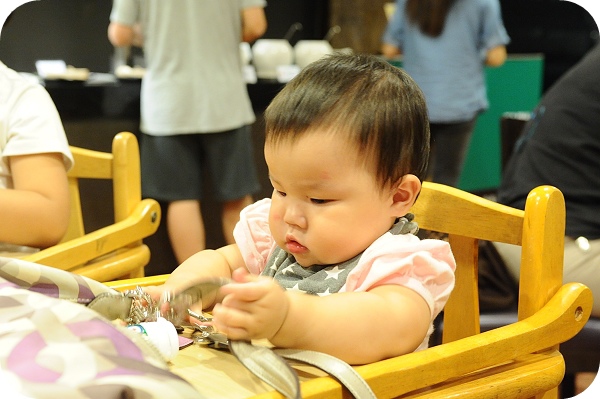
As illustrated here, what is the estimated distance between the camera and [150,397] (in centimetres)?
55

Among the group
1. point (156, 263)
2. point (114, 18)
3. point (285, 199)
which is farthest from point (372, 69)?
point (156, 263)

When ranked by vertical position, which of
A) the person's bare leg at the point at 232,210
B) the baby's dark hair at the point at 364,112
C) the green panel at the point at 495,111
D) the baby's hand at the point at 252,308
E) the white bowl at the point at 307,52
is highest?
the baby's dark hair at the point at 364,112

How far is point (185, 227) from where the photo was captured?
239 centimetres

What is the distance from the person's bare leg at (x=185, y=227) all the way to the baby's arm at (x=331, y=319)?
5.44 ft

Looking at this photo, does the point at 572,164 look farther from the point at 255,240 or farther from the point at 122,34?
the point at 122,34

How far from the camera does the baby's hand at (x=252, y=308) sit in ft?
2.15

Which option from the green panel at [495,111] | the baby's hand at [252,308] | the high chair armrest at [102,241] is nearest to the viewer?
the baby's hand at [252,308]

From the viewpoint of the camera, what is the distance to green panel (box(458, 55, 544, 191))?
4.23 metres

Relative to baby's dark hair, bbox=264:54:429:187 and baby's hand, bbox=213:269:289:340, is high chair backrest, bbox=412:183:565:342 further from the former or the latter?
baby's hand, bbox=213:269:289:340

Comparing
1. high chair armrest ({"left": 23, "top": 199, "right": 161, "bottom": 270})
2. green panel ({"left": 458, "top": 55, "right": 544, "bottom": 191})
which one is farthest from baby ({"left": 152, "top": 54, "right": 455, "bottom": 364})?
green panel ({"left": 458, "top": 55, "right": 544, "bottom": 191})

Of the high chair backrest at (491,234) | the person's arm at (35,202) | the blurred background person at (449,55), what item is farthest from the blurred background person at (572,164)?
the blurred background person at (449,55)

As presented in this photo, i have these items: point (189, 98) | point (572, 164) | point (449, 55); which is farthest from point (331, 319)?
point (449, 55)

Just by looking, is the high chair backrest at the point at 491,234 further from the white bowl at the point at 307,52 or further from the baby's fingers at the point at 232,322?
the white bowl at the point at 307,52

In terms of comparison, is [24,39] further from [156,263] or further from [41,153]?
[41,153]
